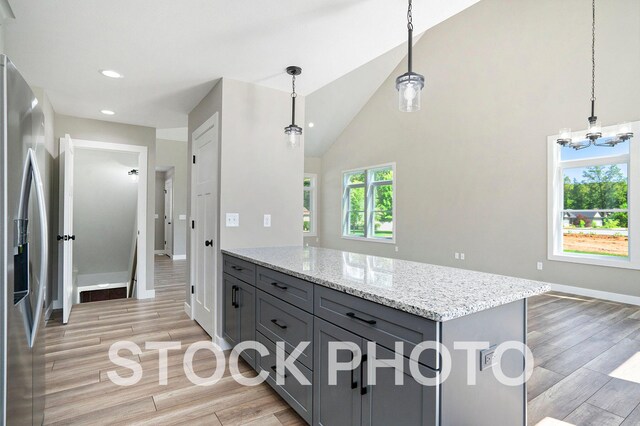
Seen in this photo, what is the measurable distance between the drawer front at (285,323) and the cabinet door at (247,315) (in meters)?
0.09

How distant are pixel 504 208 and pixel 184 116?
17.7 feet

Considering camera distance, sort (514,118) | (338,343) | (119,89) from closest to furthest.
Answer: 1. (338,343)
2. (119,89)
3. (514,118)

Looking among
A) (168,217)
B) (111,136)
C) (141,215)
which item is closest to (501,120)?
(141,215)

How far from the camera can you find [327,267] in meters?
1.93

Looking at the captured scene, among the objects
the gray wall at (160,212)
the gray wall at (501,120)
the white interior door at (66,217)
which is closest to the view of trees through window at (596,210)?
the gray wall at (501,120)

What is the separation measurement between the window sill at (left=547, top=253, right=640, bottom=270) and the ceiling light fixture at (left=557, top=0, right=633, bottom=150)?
172cm

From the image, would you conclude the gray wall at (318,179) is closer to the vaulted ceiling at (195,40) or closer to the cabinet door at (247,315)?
the vaulted ceiling at (195,40)

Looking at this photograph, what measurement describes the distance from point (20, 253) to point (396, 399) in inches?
65.8

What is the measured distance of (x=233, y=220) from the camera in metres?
2.99

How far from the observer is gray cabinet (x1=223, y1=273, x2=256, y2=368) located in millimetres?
2396

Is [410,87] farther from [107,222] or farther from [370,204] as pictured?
[370,204]

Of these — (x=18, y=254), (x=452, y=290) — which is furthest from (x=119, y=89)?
(x=452, y=290)

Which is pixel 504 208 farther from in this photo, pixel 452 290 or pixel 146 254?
pixel 146 254

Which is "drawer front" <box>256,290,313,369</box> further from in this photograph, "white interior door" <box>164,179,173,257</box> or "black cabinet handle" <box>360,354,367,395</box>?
"white interior door" <box>164,179,173,257</box>
